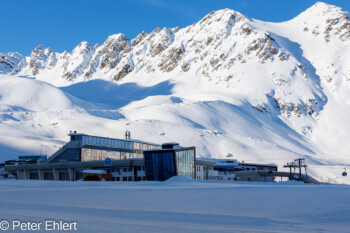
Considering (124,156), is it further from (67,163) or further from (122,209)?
(122,209)

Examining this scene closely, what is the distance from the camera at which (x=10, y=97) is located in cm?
19612

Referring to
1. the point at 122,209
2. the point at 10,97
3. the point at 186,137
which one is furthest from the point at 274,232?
the point at 10,97

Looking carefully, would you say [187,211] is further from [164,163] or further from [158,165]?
[158,165]

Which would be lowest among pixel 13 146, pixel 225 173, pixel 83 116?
pixel 225 173

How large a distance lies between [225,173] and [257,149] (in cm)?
5408

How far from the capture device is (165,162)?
62531 millimetres

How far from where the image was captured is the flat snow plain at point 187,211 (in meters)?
16.2

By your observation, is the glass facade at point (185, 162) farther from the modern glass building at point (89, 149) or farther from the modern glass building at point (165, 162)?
the modern glass building at point (89, 149)

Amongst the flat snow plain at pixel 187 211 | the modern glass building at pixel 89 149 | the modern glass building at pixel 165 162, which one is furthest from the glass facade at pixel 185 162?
the flat snow plain at pixel 187 211

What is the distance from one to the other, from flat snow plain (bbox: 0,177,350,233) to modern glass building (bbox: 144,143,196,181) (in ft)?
108

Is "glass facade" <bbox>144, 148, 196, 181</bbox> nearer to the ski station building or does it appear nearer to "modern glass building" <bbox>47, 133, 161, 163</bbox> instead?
the ski station building

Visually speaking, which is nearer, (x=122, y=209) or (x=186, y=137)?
(x=122, y=209)

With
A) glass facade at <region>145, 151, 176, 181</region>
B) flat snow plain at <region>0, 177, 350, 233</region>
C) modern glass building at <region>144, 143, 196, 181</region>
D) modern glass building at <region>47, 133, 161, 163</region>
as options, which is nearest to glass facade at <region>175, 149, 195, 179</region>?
modern glass building at <region>144, 143, 196, 181</region>

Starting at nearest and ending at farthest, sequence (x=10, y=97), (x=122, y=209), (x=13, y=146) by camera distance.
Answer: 1. (x=122, y=209)
2. (x=13, y=146)
3. (x=10, y=97)
